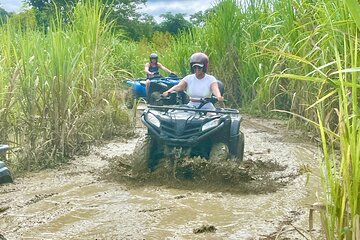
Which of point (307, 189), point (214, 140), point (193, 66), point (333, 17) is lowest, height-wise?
point (307, 189)

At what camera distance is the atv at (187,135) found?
6168mm

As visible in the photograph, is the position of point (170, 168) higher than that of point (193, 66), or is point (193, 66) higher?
point (193, 66)

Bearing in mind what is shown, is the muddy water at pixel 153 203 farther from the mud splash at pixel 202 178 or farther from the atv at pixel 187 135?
the atv at pixel 187 135

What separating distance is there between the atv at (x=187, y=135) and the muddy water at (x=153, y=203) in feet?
0.68

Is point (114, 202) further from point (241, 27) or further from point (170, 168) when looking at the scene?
point (241, 27)

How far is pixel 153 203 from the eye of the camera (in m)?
5.48

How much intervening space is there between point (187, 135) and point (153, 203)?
36.3 inches

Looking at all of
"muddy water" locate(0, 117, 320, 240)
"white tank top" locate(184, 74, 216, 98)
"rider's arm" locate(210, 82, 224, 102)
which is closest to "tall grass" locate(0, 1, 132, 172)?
"muddy water" locate(0, 117, 320, 240)

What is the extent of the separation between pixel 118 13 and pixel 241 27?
86.5ft

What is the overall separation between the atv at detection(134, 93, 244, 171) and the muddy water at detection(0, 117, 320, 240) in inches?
8.2

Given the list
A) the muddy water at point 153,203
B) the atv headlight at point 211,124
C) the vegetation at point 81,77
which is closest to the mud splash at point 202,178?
the muddy water at point 153,203

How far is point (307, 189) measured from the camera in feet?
20.2

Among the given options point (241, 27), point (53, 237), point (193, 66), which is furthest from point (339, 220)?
point (241, 27)

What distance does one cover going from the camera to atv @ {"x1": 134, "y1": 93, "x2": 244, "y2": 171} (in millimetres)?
6168
